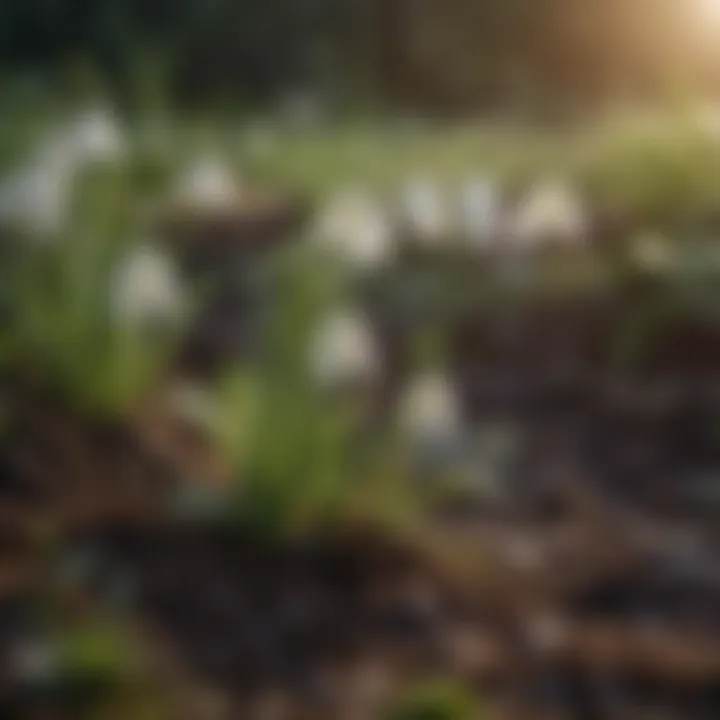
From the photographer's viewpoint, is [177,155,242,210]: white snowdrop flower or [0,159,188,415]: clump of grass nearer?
[0,159,188,415]: clump of grass

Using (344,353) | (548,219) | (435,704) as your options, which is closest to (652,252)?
(548,219)

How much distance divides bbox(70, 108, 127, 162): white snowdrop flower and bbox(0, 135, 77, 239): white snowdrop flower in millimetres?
15

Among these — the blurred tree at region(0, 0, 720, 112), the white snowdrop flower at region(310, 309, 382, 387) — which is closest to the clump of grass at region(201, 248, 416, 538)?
the white snowdrop flower at region(310, 309, 382, 387)

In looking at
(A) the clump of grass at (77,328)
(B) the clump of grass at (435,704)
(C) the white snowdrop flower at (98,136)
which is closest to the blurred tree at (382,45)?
(C) the white snowdrop flower at (98,136)

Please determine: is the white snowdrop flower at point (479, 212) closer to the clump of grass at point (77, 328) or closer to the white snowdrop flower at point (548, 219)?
the white snowdrop flower at point (548, 219)

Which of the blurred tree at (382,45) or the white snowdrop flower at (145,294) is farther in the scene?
the blurred tree at (382,45)

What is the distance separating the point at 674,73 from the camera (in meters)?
0.73

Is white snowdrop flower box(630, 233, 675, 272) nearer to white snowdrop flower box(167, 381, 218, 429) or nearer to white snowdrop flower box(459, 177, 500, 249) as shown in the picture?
white snowdrop flower box(459, 177, 500, 249)

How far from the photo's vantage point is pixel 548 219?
662mm

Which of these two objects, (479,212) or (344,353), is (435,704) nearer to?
(344,353)

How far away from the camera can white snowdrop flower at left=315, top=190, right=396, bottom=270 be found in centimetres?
62

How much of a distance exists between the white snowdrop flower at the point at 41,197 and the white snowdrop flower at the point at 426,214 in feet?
0.54

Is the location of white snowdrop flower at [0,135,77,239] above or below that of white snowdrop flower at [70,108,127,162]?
below

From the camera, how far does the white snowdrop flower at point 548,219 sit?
65 cm
